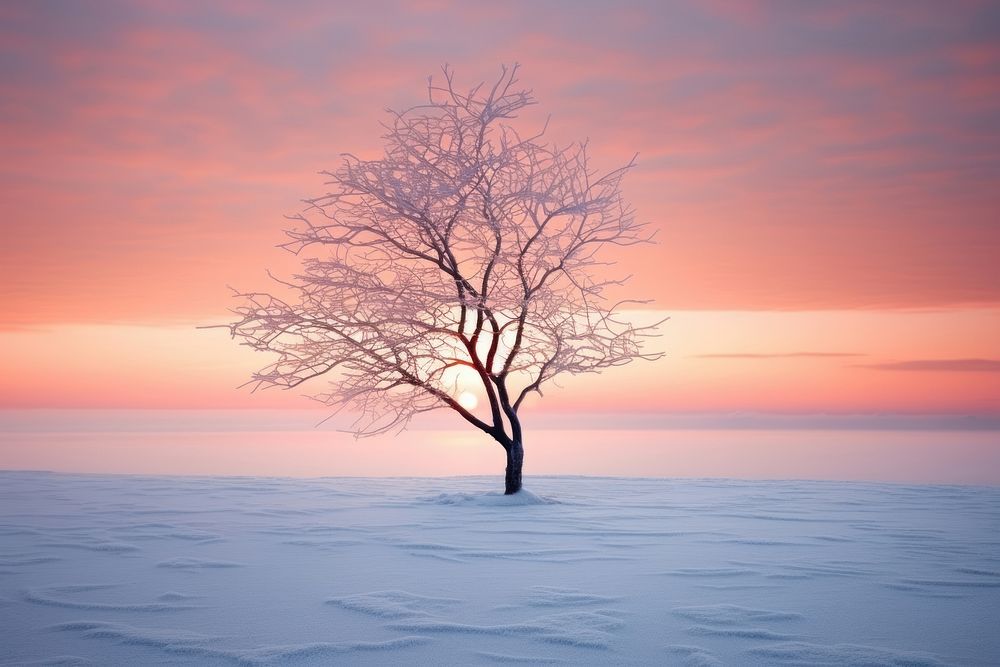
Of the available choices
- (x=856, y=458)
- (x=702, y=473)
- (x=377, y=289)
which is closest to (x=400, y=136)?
(x=377, y=289)

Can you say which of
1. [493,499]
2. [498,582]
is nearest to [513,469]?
[493,499]

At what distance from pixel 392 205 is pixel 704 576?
8071mm

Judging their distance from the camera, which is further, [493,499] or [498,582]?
[493,499]

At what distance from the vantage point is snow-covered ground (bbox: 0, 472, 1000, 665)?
4.89 m

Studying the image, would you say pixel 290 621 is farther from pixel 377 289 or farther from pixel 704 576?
pixel 377 289

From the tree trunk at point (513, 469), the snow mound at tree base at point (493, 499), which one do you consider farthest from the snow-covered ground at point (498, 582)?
the tree trunk at point (513, 469)

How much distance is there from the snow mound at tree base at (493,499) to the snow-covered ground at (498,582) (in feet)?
0.18

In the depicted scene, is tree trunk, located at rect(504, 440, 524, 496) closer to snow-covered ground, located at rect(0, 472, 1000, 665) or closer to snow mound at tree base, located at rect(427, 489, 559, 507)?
snow mound at tree base, located at rect(427, 489, 559, 507)

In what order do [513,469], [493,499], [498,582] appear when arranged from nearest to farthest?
[498,582] → [493,499] → [513,469]

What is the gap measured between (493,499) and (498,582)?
Answer: 5902 millimetres

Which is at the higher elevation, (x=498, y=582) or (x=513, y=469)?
(x=513, y=469)

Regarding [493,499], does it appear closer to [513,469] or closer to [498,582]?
[513,469]

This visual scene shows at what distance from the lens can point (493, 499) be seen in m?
12.6

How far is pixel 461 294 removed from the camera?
12.9m
